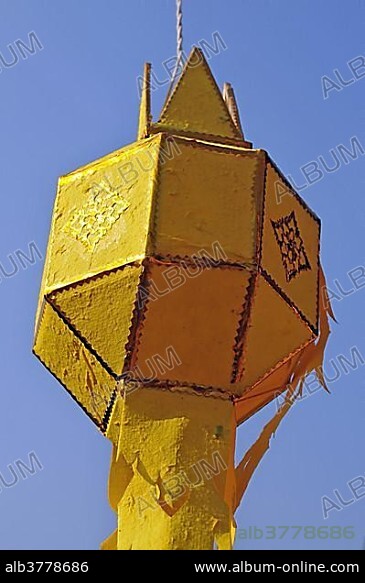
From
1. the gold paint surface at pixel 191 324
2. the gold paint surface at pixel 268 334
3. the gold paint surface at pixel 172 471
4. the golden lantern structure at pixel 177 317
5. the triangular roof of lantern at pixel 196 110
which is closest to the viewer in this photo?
the gold paint surface at pixel 172 471

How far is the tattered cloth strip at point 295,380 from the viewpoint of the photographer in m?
5.60

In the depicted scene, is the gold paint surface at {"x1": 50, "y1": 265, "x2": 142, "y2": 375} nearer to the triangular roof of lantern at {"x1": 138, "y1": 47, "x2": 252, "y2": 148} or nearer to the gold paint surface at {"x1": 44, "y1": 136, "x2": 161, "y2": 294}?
the gold paint surface at {"x1": 44, "y1": 136, "x2": 161, "y2": 294}

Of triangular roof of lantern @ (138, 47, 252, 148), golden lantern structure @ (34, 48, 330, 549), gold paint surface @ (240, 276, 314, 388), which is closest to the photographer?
golden lantern structure @ (34, 48, 330, 549)

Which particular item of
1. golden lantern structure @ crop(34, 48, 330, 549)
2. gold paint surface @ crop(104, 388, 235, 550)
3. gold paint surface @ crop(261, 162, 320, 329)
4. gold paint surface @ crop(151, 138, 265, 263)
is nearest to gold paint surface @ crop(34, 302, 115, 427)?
golden lantern structure @ crop(34, 48, 330, 549)

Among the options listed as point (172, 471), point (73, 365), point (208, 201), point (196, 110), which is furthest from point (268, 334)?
point (196, 110)

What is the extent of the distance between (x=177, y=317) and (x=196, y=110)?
139cm

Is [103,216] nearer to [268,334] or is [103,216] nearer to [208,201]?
[208,201]

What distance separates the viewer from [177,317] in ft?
17.8

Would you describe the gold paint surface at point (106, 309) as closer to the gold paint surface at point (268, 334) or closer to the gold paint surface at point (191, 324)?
the gold paint surface at point (191, 324)

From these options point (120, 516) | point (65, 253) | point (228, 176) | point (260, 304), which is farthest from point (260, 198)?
point (120, 516)

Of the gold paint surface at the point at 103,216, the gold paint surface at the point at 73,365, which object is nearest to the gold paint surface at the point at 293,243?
the gold paint surface at the point at 103,216

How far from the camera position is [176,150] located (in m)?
5.73

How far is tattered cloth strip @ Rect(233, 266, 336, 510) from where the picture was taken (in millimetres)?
5602

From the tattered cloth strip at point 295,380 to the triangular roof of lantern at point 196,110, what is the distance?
0.94 metres
